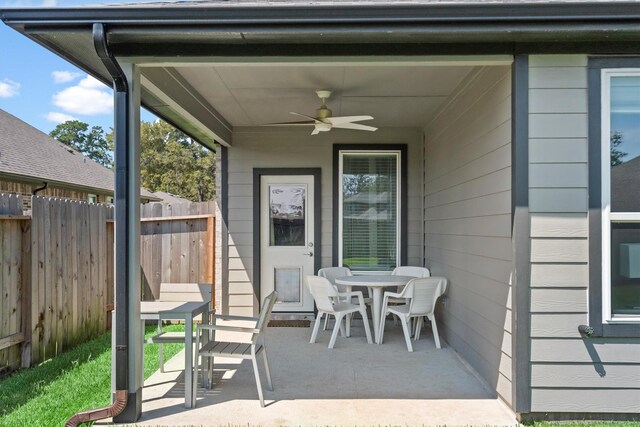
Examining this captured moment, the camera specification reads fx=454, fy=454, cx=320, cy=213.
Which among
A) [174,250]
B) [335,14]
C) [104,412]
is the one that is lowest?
[104,412]

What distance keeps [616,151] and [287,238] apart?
4245 mm

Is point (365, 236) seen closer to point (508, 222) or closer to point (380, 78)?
point (380, 78)

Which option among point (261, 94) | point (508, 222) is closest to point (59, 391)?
point (261, 94)

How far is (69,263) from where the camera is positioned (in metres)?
4.85

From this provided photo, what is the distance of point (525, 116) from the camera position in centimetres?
301

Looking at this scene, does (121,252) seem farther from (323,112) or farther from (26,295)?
(323,112)

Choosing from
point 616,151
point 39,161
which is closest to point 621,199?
point 616,151

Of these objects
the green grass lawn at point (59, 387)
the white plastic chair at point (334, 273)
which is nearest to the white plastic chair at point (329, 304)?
the white plastic chair at point (334, 273)

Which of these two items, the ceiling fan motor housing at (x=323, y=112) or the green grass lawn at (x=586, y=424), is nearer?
the green grass lawn at (x=586, y=424)

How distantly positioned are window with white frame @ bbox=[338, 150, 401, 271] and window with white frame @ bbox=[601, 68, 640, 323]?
345cm

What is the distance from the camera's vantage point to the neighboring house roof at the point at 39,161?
1041 cm

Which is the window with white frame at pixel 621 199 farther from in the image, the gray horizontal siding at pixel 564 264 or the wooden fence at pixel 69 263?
the wooden fence at pixel 69 263

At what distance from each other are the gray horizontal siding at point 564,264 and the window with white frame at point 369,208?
132 inches

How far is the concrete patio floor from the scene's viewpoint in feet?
10.1
